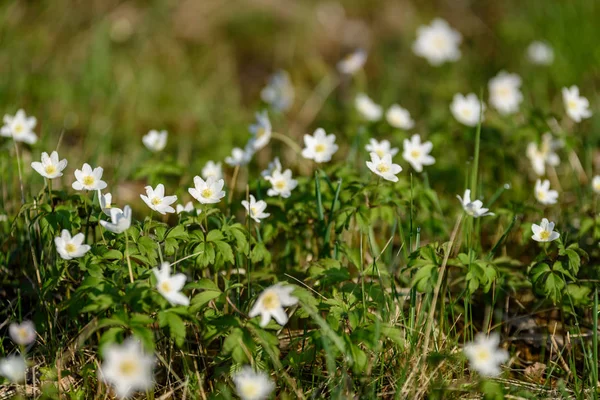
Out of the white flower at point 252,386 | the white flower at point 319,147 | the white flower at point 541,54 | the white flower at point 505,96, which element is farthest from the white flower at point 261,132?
the white flower at point 541,54

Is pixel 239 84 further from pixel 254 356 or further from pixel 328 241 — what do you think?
pixel 254 356

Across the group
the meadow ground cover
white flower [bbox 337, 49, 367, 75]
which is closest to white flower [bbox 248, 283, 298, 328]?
the meadow ground cover

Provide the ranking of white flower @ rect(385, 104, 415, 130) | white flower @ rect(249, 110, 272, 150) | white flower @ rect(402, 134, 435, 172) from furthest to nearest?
white flower @ rect(385, 104, 415, 130) → white flower @ rect(249, 110, 272, 150) → white flower @ rect(402, 134, 435, 172)

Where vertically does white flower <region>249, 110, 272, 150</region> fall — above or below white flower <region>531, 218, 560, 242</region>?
below

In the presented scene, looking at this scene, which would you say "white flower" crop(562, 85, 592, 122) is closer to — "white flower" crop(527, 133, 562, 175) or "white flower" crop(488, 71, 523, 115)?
"white flower" crop(527, 133, 562, 175)

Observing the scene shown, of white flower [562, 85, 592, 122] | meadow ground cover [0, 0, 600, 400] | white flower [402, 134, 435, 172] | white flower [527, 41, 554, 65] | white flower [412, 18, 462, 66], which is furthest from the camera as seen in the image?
white flower [412, 18, 462, 66]

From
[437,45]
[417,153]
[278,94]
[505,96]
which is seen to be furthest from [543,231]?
[437,45]

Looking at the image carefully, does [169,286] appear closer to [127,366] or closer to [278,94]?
[127,366]
